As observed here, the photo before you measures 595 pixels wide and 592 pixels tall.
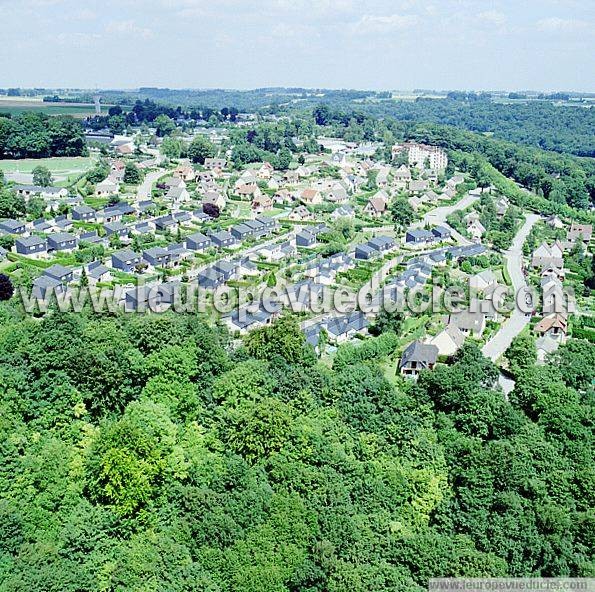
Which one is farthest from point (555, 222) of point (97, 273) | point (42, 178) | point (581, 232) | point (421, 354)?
point (42, 178)

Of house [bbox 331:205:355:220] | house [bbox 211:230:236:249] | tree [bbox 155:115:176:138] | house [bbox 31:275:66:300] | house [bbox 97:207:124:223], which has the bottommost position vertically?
house [bbox 31:275:66:300]

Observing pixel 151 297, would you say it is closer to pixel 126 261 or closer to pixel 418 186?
pixel 126 261

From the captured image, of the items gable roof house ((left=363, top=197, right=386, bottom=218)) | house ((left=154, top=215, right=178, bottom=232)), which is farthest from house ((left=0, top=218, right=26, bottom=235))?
gable roof house ((left=363, top=197, right=386, bottom=218))

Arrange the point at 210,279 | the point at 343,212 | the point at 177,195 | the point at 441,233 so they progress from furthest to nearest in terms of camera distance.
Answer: the point at 177,195 < the point at 343,212 < the point at 441,233 < the point at 210,279

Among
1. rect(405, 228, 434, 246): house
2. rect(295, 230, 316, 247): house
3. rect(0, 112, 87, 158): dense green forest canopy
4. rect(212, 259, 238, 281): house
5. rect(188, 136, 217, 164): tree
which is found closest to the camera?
rect(212, 259, 238, 281): house

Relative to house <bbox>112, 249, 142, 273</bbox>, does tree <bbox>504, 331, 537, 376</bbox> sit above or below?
below

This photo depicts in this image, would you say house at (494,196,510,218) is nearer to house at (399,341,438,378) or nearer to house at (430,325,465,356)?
house at (430,325,465,356)
